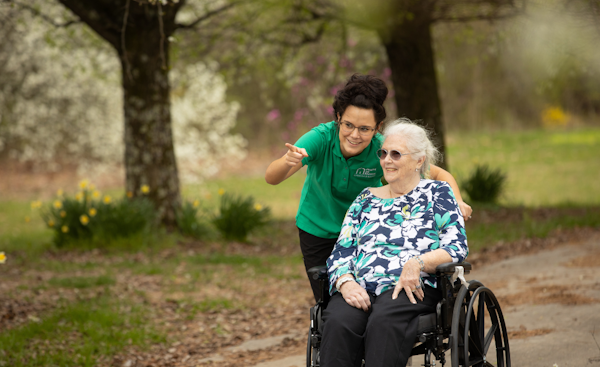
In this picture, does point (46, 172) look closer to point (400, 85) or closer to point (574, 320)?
point (400, 85)

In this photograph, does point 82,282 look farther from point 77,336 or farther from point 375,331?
point 375,331

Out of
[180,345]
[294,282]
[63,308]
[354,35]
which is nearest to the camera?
[180,345]

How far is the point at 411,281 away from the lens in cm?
235

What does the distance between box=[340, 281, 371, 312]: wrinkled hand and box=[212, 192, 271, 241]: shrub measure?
15.5ft

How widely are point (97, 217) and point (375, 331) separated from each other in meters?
4.98

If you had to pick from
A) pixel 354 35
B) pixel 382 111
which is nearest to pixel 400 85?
pixel 354 35

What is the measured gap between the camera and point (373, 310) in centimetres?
238

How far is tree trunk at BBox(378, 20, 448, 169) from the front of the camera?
25.5 ft

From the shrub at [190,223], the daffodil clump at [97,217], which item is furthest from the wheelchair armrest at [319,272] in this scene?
the shrub at [190,223]

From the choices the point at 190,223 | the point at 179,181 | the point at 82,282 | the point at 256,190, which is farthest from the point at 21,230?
the point at 256,190

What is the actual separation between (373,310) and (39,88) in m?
12.9

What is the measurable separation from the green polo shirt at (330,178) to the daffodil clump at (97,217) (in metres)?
4.09

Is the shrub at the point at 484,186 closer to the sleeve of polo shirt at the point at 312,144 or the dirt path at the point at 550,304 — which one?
the dirt path at the point at 550,304

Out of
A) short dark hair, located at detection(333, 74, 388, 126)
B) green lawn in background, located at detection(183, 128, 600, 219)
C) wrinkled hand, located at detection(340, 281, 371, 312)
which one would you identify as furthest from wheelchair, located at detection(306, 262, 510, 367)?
green lawn in background, located at detection(183, 128, 600, 219)
